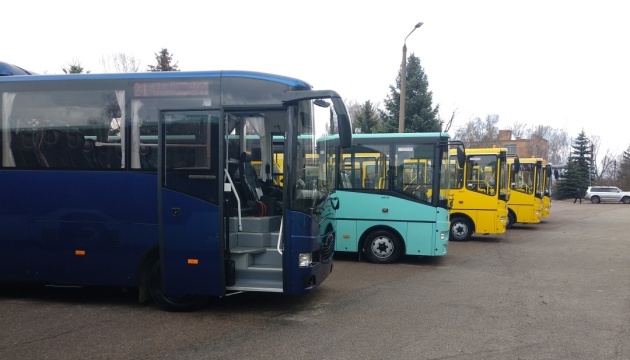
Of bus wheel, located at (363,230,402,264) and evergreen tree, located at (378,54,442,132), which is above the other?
evergreen tree, located at (378,54,442,132)

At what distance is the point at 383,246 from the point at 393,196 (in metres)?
1.23

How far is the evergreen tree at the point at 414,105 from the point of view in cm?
3056

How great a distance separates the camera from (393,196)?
40.7 feet

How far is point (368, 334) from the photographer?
671 cm

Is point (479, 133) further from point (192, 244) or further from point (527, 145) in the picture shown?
point (192, 244)

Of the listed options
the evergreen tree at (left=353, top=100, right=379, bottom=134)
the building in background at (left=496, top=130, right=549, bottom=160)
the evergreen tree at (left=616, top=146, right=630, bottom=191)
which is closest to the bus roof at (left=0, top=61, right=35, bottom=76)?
the evergreen tree at (left=353, top=100, right=379, bottom=134)

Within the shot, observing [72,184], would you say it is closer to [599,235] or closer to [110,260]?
[110,260]

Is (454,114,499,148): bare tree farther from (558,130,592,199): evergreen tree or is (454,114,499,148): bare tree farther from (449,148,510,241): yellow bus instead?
(449,148,510,241): yellow bus

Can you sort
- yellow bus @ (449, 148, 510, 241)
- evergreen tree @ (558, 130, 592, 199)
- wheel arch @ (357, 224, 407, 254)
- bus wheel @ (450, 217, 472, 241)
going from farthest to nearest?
evergreen tree @ (558, 130, 592, 199) → bus wheel @ (450, 217, 472, 241) → yellow bus @ (449, 148, 510, 241) → wheel arch @ (357, 224, 407, 254)

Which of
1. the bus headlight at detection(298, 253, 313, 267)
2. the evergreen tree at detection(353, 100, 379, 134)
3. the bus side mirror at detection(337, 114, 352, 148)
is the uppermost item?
the evergreen tree at detection(353, 100, 379, 134)

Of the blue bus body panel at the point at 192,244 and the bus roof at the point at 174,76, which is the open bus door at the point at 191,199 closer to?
the blue bus body panel at the point at 192,244

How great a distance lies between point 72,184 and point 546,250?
44.2ft

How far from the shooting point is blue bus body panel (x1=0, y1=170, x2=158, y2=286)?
25.2 ft

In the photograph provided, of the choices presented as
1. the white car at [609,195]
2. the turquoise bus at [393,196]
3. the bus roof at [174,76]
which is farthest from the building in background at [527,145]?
the bus roof at [174,76]
